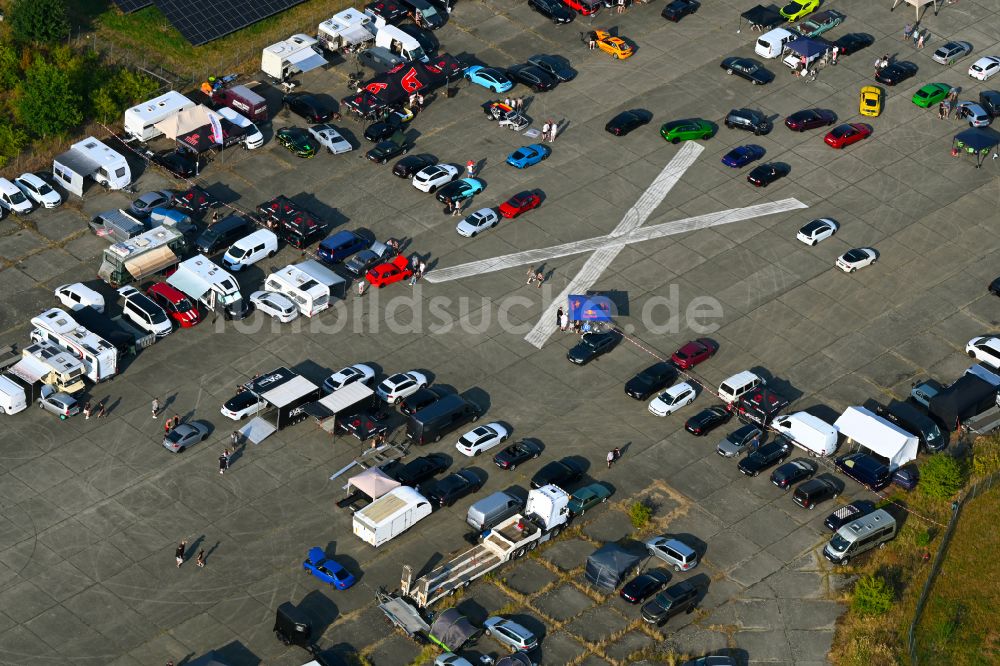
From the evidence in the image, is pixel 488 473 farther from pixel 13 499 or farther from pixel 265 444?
pixel 13 499

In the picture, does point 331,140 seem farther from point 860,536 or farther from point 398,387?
point 860,536

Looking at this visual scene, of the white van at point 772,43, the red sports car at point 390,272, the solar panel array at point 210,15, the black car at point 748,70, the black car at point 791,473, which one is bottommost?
the black car at point 791,473

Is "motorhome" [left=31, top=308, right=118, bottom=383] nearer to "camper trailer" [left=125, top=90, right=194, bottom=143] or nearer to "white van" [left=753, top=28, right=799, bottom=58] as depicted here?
"camper trailer" [left=125, top=90, right=194, bottom=143]

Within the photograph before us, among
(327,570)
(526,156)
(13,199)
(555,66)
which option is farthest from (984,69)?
(13,199)

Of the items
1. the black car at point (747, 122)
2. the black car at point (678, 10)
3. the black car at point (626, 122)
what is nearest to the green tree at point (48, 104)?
the black car at point (626, 122)

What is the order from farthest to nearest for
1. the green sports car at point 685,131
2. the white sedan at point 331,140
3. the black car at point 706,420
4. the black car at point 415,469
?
1. the green sports car at point 685,131
2. the white sedan at point 331,140
3. the black car at point 706,420
4. the black car at point 415,469

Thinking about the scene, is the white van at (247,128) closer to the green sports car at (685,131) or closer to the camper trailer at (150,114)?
the camper trailer at (150,114)
